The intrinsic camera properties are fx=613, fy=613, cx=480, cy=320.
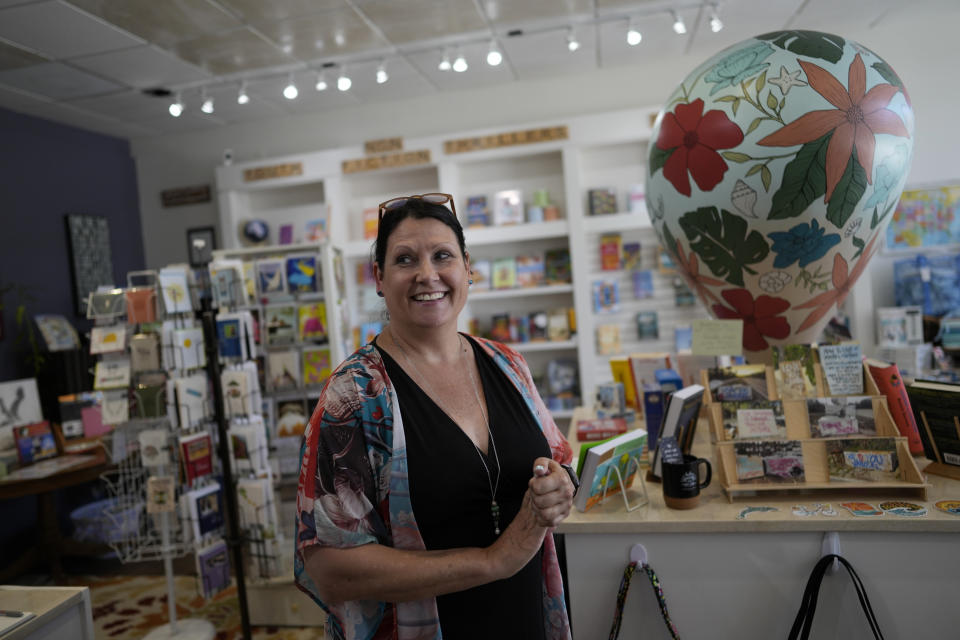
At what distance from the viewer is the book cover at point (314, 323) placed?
333 cm

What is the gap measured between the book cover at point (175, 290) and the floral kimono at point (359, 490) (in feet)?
6.13

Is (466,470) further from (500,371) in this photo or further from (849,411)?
(849,411)

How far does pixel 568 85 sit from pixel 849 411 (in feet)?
11.9

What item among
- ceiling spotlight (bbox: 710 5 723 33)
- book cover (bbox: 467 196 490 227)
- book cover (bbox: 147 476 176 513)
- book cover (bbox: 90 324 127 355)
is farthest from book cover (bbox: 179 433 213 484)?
ceiling spotlight (bbox: 710 5 723 33)

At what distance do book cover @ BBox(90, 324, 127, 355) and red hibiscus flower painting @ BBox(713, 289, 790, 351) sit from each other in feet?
8.29

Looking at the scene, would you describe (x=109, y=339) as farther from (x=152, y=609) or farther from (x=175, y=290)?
(x=152, y=609)

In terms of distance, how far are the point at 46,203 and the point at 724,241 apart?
4835 millimetres

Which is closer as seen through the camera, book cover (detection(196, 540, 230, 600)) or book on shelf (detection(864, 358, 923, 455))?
book on shelf (detection(864, 358, 923, 455))

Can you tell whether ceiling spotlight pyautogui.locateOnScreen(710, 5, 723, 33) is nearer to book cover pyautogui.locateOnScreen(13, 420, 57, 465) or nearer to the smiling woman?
the smiling woman

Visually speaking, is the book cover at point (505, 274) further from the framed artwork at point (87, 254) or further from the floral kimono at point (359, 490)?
the floral kimono at point (359, 490)

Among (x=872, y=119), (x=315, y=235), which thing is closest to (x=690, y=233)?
(x=872, y=119)

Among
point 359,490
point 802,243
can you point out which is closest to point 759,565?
point 802,243

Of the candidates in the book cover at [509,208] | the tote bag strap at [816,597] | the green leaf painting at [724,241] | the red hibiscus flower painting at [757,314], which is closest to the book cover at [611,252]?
the book cover at [509,208]

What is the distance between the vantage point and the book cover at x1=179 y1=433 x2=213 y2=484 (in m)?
2.64
